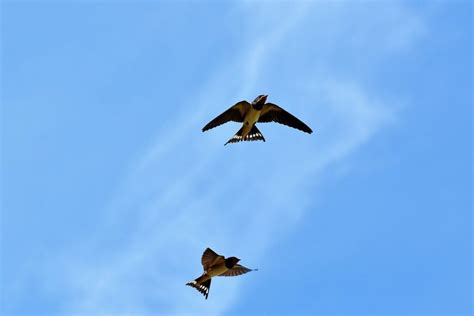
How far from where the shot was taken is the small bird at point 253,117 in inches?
804

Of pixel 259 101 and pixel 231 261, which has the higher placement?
pixel 259 101

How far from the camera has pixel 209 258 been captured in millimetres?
18188

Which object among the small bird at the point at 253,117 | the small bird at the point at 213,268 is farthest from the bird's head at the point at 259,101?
the small bird at the point at 213,268

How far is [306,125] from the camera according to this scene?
69.5ft

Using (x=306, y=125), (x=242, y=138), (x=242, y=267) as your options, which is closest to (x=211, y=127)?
(x=242, y=138)

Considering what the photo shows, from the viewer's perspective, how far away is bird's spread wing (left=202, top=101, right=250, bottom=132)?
2041cm

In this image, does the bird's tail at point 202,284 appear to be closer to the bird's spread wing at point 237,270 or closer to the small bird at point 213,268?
the small bird at point 213,268

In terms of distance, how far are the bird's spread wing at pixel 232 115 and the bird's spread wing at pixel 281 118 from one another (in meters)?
0.69

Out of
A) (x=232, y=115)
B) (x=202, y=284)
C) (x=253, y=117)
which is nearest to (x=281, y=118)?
Answer: (x=253, y=117)

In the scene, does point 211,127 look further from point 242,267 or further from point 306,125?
point 242,267

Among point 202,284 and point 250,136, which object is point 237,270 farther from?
point 250,136

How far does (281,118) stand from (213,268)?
5174mm

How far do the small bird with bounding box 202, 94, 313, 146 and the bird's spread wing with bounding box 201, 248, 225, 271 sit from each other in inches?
140

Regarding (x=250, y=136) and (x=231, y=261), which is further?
(x=250, y=136)
